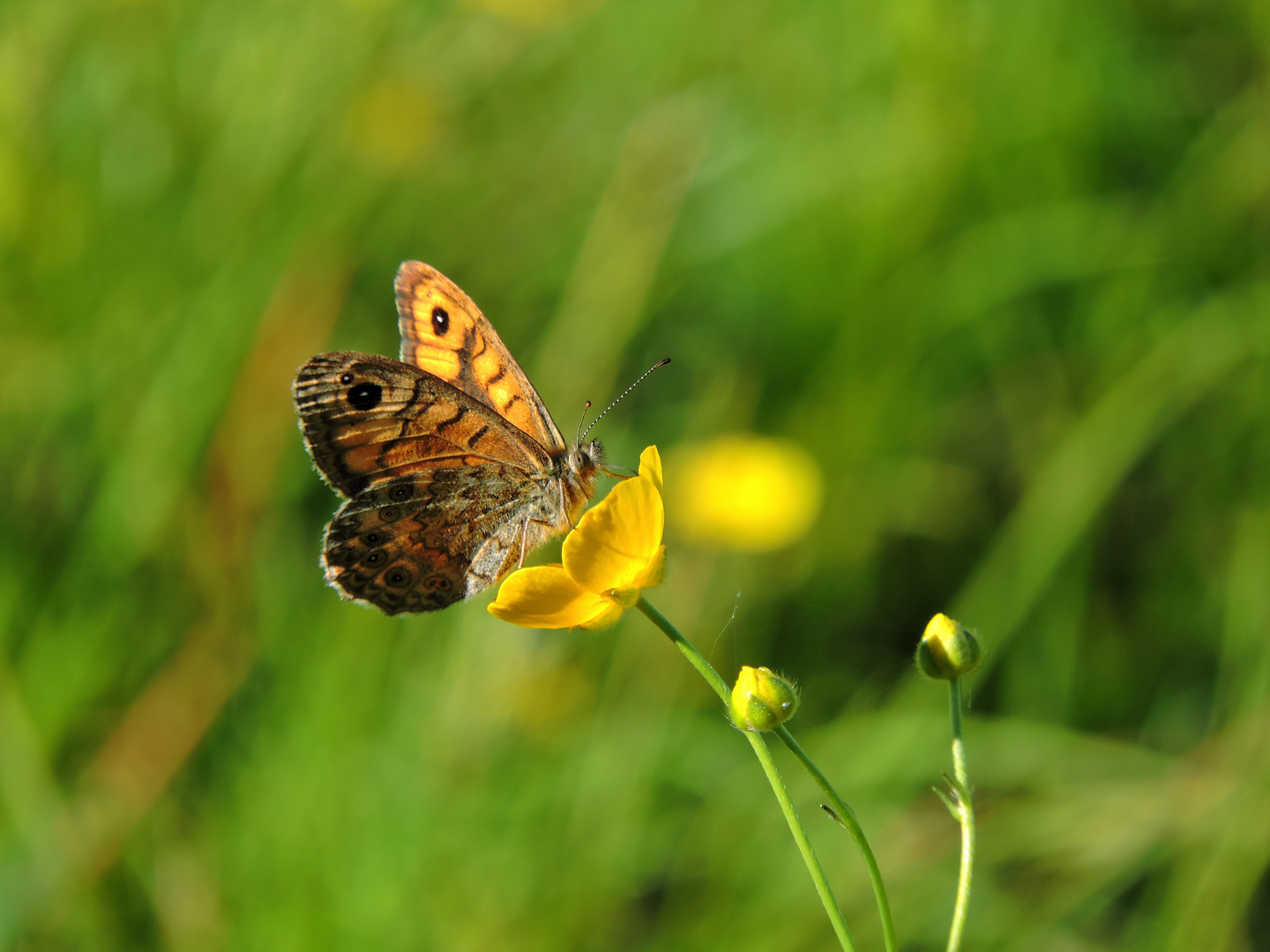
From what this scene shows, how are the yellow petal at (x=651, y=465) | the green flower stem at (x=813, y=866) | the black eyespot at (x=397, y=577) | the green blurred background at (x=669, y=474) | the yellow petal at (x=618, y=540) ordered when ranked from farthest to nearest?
the green blurred background at (x=669, y=474)
the black eyespot at (x=397, y=577)
the yellow petal at (x=651, y=465)
the yellow petal at (x=618, y=540)
the green flower stem at (x=813, y=866)

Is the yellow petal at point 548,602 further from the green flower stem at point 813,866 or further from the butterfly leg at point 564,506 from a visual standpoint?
the green flower stem at point 813,866

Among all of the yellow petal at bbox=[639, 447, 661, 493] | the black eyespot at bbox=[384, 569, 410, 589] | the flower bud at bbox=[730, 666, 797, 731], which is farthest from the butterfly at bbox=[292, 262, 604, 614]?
the flower bud at bbox=[730, 666, 797, 731]

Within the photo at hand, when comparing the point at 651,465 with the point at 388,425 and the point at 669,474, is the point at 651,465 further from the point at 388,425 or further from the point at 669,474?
the point at 669,474

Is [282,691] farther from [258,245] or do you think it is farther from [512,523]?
[258,245]

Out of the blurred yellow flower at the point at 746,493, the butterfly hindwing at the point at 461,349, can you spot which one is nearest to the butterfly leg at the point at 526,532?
the butterfly hindwing at the point at 461,349

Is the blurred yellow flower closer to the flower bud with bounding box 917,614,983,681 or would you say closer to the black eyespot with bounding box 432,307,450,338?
the black eyespot with bounding box 432,307,450,338

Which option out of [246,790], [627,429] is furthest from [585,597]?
[627,429]
